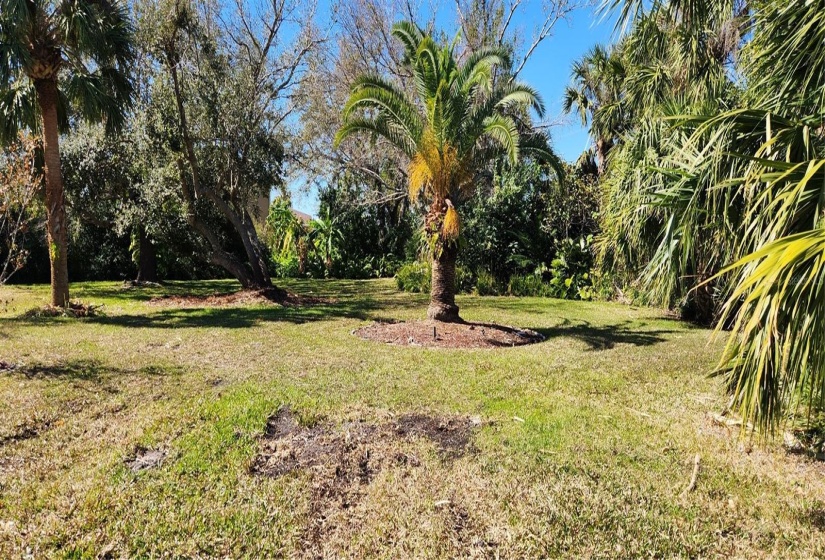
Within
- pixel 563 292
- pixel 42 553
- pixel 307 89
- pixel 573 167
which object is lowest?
pixel 42 553

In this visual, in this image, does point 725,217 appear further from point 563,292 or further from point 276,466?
point 563,292

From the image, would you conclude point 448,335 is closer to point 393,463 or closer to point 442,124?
point 442,124

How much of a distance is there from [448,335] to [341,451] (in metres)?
5.02

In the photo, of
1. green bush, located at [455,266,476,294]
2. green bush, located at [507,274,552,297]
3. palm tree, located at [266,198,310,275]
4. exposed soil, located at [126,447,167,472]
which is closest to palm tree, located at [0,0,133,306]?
exposed soil, located at [126,447,167,472]

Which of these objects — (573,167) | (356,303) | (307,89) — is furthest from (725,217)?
(307,89)

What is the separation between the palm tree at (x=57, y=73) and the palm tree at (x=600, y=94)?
10.9 meters

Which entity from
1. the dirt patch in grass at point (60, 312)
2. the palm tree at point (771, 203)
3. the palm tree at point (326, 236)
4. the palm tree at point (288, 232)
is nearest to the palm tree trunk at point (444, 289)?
the palm tree at point (771, 203)

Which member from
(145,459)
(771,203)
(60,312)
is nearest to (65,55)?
(60,312)

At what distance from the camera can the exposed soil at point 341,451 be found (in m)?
3.29

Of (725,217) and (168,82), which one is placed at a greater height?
(168,82)

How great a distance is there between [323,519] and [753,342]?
2.68 m

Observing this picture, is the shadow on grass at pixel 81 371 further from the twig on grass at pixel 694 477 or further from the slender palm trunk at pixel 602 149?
the slender palm trunk at pixel 602 149

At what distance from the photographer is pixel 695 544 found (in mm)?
2904

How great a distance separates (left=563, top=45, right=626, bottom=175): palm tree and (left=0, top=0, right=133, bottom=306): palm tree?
10.9 metres
